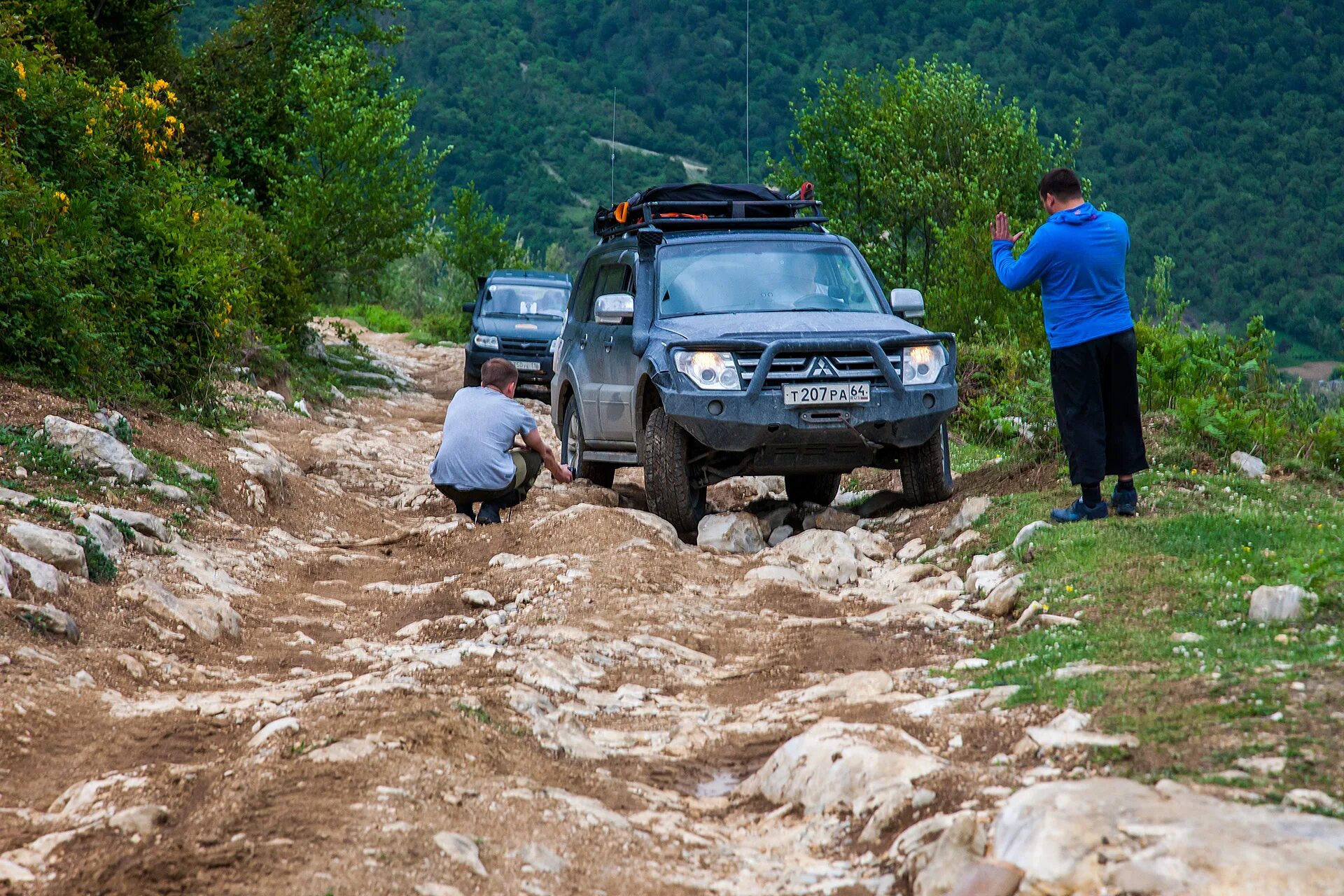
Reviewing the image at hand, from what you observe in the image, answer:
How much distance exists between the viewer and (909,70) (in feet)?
92.6

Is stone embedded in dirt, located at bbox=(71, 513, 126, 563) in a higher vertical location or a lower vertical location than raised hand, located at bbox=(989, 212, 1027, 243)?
lower

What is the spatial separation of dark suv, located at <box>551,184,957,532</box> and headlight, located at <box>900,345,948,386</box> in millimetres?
10

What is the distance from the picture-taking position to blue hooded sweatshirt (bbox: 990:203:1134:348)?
23.9ft

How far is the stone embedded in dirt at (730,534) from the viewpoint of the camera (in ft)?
27.7

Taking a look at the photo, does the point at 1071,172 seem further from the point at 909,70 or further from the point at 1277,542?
the point at 909,70

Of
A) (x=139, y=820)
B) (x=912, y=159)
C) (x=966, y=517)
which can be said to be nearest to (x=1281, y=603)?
(x=966, y=517)

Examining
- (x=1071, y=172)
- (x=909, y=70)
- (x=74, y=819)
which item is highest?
(x=909, y=70)

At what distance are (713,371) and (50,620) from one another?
415cm

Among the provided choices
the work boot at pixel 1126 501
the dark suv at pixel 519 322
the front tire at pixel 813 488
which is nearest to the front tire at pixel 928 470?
the front tire at pixel 813 488

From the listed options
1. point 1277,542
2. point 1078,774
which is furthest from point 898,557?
point 1078,774

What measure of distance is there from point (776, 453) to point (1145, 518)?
2.29m

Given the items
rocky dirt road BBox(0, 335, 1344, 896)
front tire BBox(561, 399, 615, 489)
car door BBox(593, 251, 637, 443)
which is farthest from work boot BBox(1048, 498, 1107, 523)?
front tire BBox(561, 399, 615, 489)

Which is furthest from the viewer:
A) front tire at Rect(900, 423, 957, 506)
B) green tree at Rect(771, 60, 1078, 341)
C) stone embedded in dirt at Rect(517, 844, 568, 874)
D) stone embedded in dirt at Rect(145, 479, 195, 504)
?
green tree at Rect(771, 60, 1078, 341)

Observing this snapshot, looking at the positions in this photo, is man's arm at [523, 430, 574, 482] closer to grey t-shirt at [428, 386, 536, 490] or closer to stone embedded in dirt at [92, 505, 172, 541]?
grey t-shirt at [428, 386, 536, 490]
